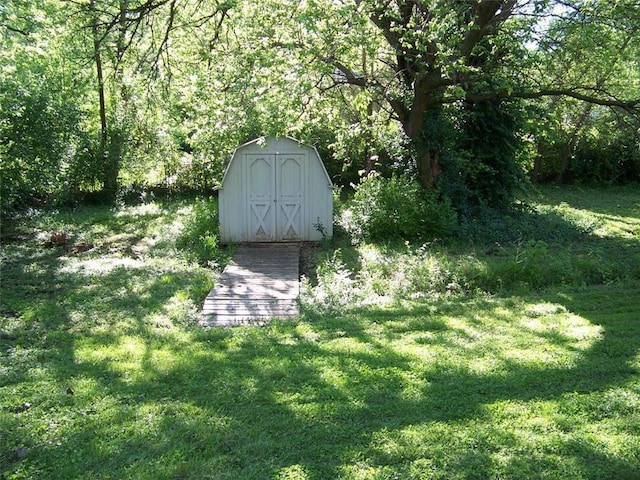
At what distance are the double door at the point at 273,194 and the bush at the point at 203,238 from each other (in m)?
0.87

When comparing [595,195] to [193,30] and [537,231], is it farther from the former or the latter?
[193,30]

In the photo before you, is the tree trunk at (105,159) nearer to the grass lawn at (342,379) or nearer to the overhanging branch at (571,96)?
the grass lawn at (342,379)

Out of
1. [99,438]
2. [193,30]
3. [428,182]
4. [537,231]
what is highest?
[193,30]

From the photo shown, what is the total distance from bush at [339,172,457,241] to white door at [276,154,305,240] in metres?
1.32

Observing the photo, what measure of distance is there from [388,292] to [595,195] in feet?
47.7

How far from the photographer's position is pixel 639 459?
12.5ft

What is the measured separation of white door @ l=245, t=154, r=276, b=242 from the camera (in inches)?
510

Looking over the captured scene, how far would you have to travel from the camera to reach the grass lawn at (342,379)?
3.90 metres

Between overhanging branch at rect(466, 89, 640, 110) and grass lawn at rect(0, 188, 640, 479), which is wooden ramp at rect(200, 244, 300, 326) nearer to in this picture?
grass lawn at rect(0, 188, 640, 479)

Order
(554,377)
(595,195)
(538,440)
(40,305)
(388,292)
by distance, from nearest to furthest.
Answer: (538,440) → (554,377) → (40,305) → (388,292) → (595,195)

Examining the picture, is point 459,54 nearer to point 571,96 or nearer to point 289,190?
point 571,96

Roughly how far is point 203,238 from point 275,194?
6.75 feet

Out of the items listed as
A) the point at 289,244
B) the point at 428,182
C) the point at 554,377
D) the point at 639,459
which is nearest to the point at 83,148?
the point at 289,244

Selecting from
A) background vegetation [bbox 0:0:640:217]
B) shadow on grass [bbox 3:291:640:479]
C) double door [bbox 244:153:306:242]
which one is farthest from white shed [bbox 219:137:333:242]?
shadow on grass [bbox 3:291:640:479]
